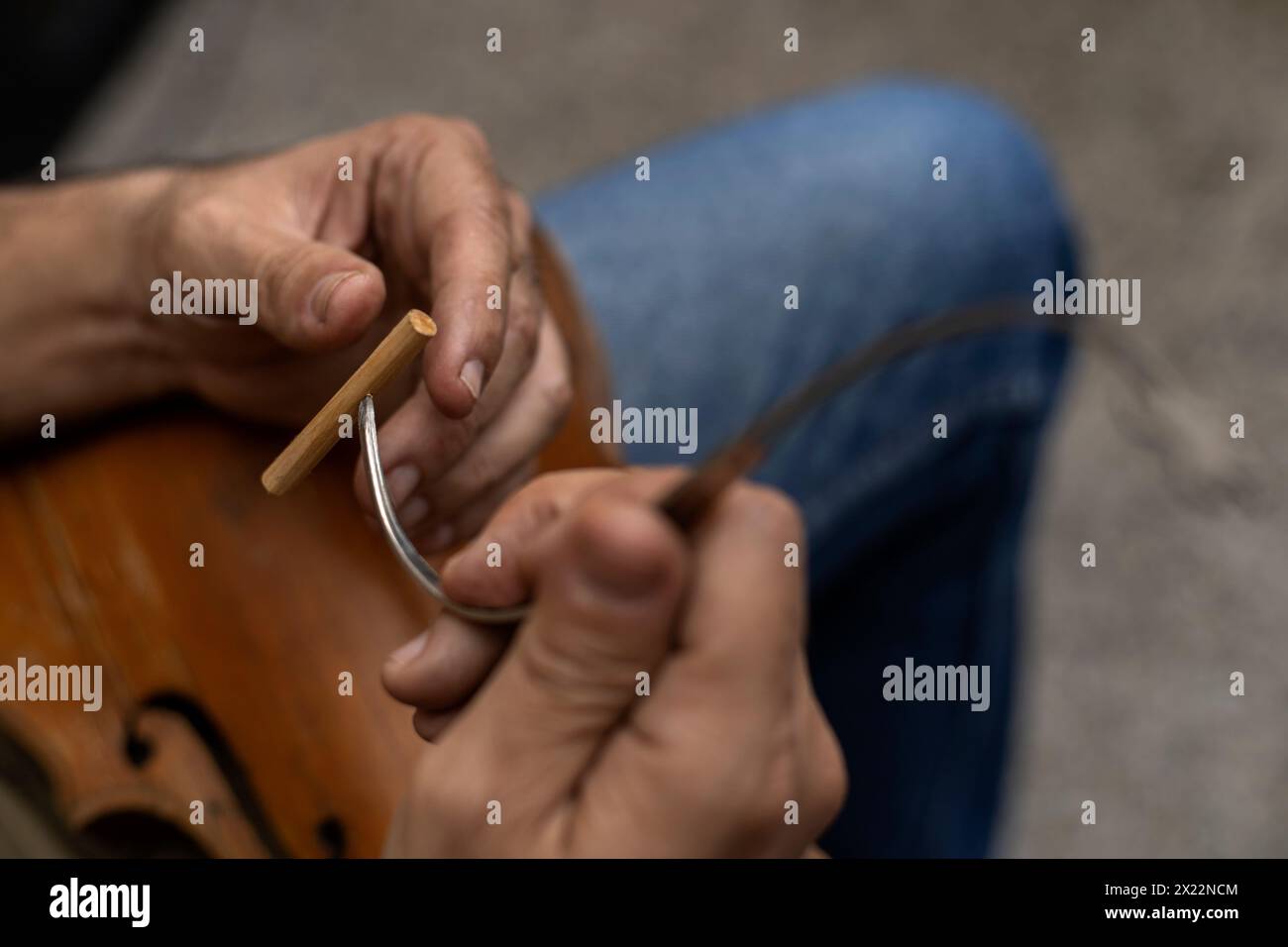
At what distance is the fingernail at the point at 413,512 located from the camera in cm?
38

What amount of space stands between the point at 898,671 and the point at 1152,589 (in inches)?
18.0

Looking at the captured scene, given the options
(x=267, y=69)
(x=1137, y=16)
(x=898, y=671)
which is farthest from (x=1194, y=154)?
(x=267, y=69)

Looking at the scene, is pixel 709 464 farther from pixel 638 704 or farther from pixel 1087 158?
pixel 1087 158

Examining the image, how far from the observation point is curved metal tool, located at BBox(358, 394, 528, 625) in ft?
1.03

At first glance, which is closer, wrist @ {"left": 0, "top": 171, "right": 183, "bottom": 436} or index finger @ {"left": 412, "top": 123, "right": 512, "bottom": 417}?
index finger @ {"left": 412, "top": 123, "right": 512, "bottom": 417}

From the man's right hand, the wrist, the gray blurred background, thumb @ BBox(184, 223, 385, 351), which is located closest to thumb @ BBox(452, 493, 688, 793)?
the man's right hand

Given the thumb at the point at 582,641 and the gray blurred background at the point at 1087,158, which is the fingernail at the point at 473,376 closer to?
the thumb at the point at 582,641

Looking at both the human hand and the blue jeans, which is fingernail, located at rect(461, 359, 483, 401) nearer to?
the human hand

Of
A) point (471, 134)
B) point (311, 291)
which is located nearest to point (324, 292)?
point (311, 291)

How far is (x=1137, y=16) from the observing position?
1225 millimetres

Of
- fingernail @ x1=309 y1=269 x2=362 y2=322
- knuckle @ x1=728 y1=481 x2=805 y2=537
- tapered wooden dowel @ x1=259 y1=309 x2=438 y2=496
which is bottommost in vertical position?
knuckle @ x1=728 y1=481 x2=805 y2=537

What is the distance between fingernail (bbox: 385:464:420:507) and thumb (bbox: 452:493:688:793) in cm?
9

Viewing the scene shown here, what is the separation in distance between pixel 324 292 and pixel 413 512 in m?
0.07
